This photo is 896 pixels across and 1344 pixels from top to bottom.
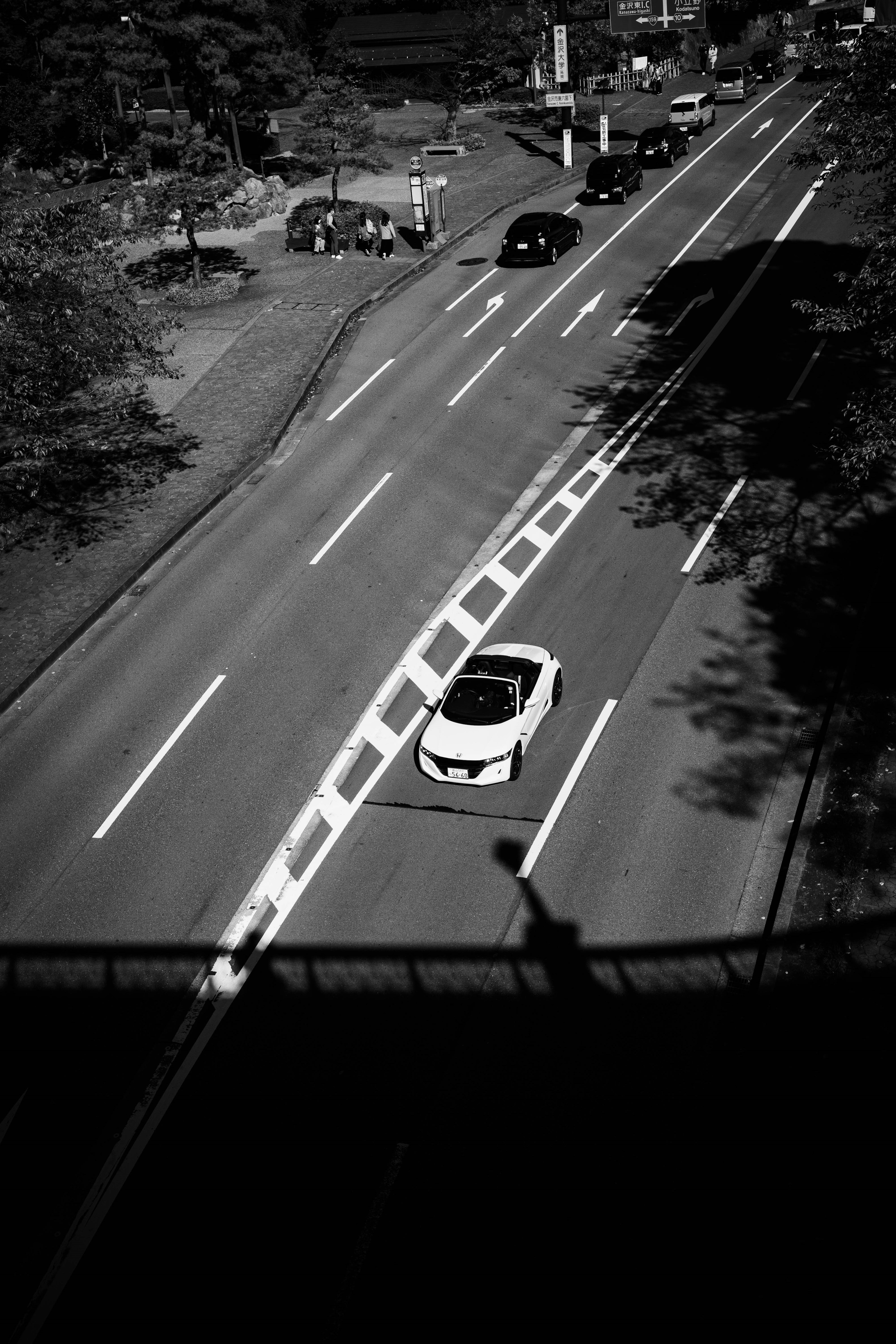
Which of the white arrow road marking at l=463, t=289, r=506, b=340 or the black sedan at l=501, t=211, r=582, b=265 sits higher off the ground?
the black sedan at l=501, t=211, r=582, b=265

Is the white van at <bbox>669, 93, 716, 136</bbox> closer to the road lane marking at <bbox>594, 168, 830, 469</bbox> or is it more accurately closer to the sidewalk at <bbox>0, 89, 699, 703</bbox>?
the sidewalk at <bbox>0, 89, 699, 703</bbox>

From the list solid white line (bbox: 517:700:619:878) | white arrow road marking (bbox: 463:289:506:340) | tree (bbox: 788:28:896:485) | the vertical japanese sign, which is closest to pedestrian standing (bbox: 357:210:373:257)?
white arrow road marking (bbox: 463:289:506:340)

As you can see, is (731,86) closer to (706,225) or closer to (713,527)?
(706,225)

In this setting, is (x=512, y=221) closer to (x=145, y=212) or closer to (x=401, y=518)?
(x=145, y=212)

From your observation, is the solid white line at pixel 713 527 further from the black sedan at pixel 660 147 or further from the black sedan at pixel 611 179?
the black sedan at pixel 660 147

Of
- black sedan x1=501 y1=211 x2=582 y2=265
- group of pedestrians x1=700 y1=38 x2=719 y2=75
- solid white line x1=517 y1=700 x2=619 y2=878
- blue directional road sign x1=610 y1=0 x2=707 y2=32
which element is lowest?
solid white line x1=517 y1=700 x2=619 y2=878

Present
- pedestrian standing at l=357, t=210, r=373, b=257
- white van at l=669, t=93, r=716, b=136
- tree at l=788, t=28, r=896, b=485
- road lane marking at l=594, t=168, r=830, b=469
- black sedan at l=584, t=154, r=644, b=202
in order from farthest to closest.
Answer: white van at l=669, t=93, r=716, b=136, black sedan at l=584, t=154, r=644, b=202, pedestrian standing at l=357, t=210, r=373, b=257, road lane marking at l=594, t=168, r=830, b=469, tree at l=788, t=28, r=896, b=485

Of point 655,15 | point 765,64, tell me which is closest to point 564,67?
point 655,15
